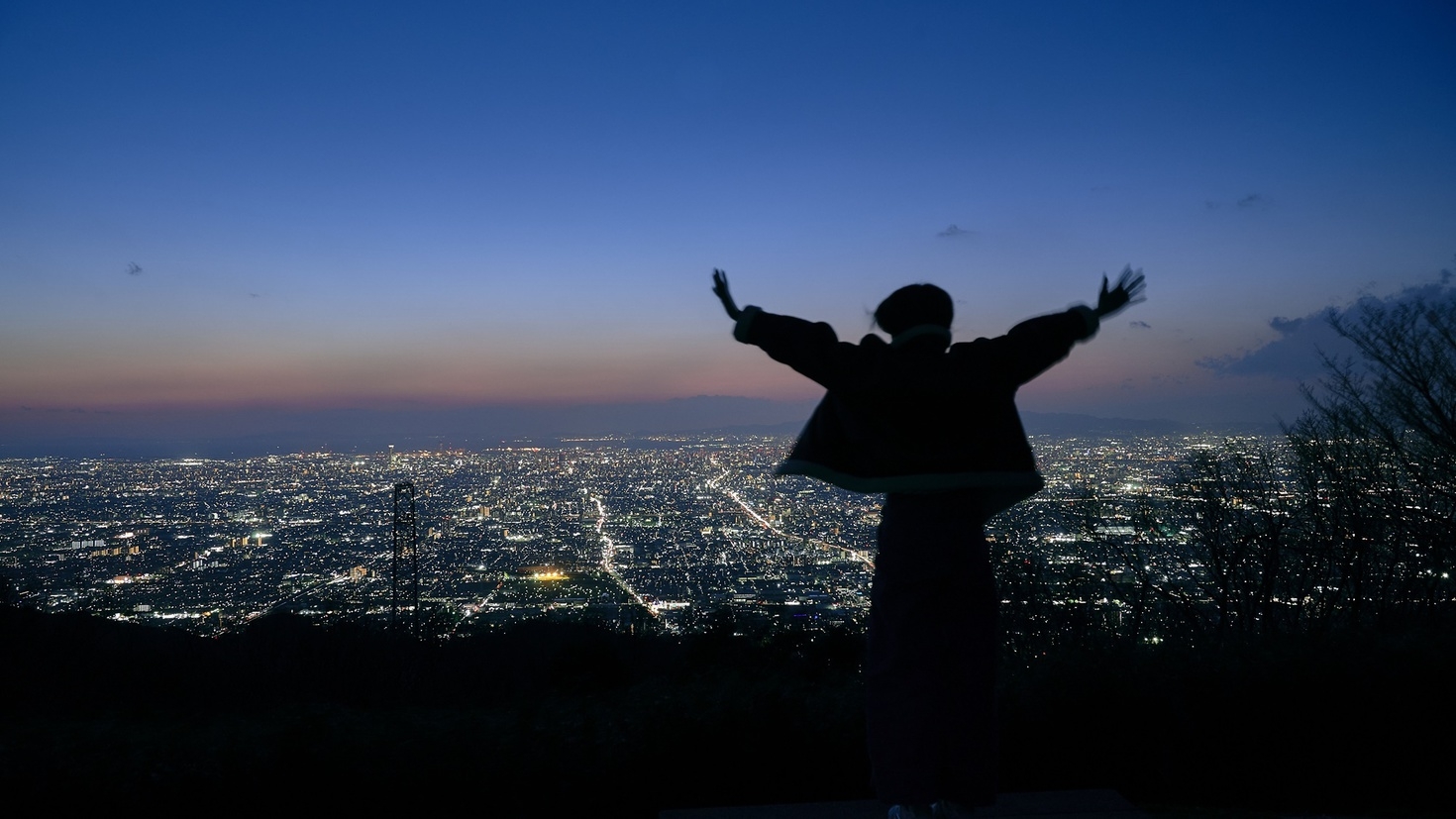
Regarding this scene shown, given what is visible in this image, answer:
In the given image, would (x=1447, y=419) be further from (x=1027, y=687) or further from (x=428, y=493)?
(x=428, y=493)

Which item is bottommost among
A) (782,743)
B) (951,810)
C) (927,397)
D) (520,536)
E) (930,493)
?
(520,536)

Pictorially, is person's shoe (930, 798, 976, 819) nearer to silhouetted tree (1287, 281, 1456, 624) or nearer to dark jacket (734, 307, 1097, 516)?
dark jacket (734, 307, 1097, 516)

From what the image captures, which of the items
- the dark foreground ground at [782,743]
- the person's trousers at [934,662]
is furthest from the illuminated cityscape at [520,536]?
the dark foreground ground at [782,743]

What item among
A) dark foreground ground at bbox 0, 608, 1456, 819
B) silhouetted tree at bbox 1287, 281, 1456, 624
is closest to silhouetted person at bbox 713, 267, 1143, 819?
dark foreground ground at bbox 0, 608, 1456, 819

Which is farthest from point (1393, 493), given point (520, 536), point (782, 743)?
point (520, 536)

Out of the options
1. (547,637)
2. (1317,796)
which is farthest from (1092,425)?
(1317,796)

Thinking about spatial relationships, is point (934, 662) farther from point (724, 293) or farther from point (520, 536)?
point (520, 536)
